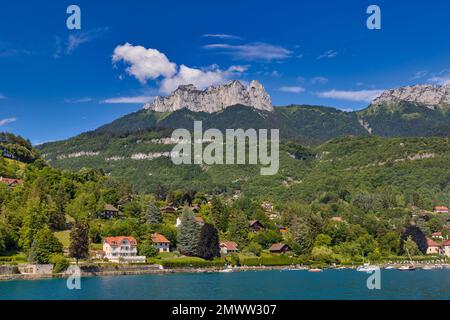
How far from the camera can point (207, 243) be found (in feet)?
317

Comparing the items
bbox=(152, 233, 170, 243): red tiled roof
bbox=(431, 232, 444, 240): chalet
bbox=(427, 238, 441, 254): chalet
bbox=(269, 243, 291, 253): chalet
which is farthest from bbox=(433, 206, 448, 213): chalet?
bbox=(152, 233, 170, 243): red tiled roof

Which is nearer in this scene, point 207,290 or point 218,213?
point 207,290

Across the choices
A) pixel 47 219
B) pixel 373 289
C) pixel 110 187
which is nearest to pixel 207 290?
pixel 373 289

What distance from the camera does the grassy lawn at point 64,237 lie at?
89.4 m

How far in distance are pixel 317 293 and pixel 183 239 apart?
47.4 m

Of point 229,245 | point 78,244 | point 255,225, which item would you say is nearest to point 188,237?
point 229,245

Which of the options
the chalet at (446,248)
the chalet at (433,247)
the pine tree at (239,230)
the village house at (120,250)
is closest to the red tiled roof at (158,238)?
the village house at (120,250)

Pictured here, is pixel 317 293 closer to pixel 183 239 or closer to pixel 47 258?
pixel 47 258

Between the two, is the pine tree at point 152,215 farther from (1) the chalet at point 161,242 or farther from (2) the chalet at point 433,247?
(2) the chalet at point 433,247

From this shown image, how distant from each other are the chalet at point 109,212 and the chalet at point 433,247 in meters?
72.0

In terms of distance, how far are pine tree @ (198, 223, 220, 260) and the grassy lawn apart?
22.5 meters
